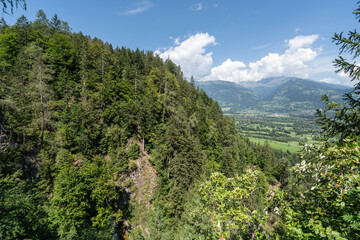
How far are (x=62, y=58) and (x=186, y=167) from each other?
123 feet

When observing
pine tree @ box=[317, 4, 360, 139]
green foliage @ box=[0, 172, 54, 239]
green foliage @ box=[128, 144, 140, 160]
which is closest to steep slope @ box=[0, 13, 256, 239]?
green foliage @ box=[0, 172, 54, 239]

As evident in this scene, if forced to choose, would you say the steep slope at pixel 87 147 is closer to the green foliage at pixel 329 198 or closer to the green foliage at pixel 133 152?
the green foliage at pixel 133 152

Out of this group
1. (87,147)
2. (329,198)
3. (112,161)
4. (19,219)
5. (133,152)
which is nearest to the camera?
(329,198)

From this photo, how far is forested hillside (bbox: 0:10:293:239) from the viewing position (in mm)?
15547

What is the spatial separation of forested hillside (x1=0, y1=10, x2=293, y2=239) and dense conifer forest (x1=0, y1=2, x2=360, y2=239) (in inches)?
6.2

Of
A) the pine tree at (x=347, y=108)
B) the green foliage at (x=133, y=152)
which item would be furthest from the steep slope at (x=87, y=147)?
the pine tree at (x=347, y=108)

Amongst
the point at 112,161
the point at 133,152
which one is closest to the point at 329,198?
the point at 112,161

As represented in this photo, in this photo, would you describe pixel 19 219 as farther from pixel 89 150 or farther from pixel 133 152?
pixel 133 152

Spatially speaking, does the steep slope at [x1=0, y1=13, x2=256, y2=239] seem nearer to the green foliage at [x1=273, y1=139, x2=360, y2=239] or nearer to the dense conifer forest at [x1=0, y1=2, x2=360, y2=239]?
the dense conifer forest at [x1=0, y1=2, x2=360, y2=239]

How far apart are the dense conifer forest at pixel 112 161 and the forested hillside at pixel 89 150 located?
0.16 metres

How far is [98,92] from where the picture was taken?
30.2 metres

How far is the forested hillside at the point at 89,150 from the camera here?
15.5m

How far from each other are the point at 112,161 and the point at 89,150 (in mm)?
4571

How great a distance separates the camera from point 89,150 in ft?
82.8
